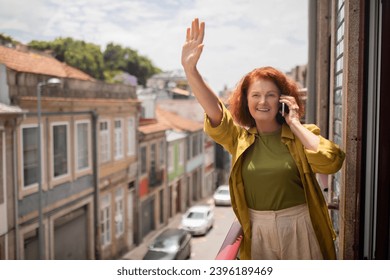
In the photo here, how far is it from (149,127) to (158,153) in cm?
84

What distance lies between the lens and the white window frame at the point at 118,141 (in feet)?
28.4

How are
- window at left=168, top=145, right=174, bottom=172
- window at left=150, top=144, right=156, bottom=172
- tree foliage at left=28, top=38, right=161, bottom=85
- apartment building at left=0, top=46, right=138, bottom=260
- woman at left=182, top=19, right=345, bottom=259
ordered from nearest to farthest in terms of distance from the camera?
woman at left=182, top=19, right=345, bottom=259 < apartment building at left=0, top=46, right=138, bottom=260 < tree foliage at left=28, top=38, right=161, bottom=85 < window at left=150, top=144, right=156, bottom=172 < window at left=168, top=145, right=174, bottom=172

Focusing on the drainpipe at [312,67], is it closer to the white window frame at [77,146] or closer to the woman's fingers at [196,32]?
the woman's fingers at [196,32]

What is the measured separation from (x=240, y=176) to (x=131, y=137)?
801cm

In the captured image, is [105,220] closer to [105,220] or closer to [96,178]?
[105,220]

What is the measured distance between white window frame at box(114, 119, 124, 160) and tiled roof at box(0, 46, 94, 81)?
4.86 ft

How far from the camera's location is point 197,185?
1495 centimetres

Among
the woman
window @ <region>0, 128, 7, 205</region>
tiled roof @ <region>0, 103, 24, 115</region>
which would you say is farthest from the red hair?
tiled roof @ <region>0, 103, 24, 115</region>

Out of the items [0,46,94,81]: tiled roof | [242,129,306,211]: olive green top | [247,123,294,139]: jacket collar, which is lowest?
[242,129,306,211]: olive green top

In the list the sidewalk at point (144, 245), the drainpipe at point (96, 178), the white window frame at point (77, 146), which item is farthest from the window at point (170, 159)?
the white window frame at point (77, 146)

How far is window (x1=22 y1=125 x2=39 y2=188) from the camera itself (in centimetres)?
549

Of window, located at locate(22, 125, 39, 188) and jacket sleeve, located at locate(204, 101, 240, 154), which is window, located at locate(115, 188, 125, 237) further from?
jacket sleeve, located at locate(204, 101, 240, 154)

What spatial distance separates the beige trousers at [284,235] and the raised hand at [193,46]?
1.87ft

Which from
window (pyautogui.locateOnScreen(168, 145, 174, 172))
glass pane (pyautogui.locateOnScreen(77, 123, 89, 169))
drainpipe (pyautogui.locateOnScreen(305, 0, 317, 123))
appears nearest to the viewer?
drainpipe (pyautogui.locateOnScreen(305, 0, 317, 123))
